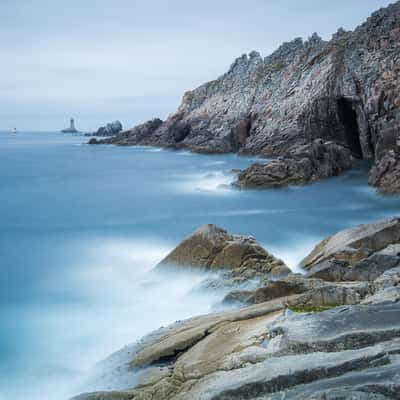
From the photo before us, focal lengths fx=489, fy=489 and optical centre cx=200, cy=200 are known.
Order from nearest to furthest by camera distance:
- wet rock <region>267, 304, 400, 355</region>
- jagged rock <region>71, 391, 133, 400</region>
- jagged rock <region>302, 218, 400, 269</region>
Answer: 1. wet rock <region>267, 304, 400, 355</region>
2. jagged rock <region>71, 391, 133, 400</region>
3. jagged rock <region>302, 218, 400, 269</region>

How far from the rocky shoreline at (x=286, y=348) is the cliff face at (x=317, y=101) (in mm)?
21379

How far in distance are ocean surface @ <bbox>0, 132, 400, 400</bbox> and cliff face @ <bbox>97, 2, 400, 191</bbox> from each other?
17.4ft

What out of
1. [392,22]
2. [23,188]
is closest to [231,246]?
[23,188]

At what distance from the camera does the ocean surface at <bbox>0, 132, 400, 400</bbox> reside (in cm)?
973

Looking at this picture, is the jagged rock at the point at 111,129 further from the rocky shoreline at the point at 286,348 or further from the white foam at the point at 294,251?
the rocky shoreline at the point at 286,348

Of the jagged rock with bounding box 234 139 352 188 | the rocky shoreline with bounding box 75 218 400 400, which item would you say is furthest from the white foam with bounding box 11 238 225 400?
the jagged rock with bounding box 234 139 352 188

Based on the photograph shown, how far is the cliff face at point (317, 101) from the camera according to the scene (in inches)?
1503

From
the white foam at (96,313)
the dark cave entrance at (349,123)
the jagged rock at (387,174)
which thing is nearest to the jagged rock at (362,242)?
the white foam at (96,313)

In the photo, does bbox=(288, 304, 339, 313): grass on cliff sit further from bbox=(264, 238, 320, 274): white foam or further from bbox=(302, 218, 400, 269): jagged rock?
bbox=(264, 238, 320, 274): white foam

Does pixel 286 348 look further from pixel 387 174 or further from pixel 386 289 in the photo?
pixel 387 174

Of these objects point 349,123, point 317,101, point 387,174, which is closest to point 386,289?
point 387,174

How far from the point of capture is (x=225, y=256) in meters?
12.5

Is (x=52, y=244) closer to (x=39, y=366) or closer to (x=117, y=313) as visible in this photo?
(x=117, y=313)

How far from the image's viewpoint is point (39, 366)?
9008 mm
